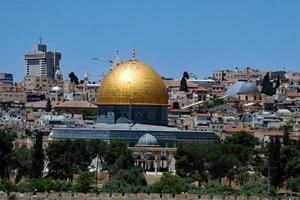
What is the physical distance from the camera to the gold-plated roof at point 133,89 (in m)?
80.6

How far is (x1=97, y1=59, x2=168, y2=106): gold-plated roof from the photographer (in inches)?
3172

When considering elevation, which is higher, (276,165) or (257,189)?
(276,165)

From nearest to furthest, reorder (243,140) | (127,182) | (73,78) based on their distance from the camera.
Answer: (127,182)
(243,140)
(73,78)

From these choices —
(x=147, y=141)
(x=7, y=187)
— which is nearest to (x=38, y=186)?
(x=7, y=187)

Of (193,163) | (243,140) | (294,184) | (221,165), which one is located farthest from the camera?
(243,140)

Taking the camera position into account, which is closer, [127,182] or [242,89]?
[127,182]

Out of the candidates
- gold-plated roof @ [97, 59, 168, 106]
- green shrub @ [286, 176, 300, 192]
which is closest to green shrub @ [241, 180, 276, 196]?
green shrub @ [286, 176, 300, 192]

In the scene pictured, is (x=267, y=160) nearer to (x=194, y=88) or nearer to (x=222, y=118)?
(x=222, y=118)

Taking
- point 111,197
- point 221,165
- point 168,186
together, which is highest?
point 221,165

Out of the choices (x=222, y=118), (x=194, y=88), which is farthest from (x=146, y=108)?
(x=194, y=88)

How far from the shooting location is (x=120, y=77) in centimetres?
8181

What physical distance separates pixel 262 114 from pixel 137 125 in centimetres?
3551

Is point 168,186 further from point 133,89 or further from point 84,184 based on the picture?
point 133,89

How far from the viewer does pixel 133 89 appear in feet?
265
